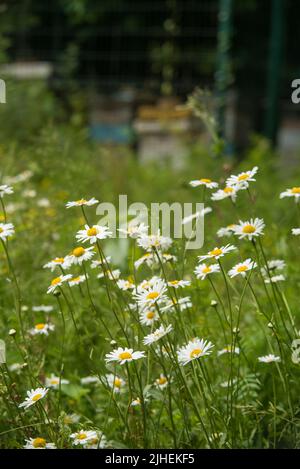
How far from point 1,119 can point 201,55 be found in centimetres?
186

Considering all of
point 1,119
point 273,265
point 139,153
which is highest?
point 273,265

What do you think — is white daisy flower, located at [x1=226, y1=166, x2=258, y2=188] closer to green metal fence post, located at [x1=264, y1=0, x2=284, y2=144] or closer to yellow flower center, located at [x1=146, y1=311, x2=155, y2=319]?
yellow flower center, located at [x1=146, y1=311, x2=155, y2=319]

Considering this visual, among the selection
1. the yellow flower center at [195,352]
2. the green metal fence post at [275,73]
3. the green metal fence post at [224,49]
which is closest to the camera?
the yellow flower center at [195,352]

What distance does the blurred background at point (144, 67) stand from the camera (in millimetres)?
5695

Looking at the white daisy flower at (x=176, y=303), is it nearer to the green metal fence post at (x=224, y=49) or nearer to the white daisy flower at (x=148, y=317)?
the white daisy flower at (x=148, y=317)

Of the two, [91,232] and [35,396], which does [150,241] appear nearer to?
[91,232]

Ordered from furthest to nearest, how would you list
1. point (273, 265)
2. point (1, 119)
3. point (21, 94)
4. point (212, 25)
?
point (212, 25)
point (21, 94)
point (1, 119)
point (273, 265)

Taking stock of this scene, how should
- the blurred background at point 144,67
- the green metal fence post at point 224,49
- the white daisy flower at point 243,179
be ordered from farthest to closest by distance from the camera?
the blurred background at point 144,67 < the green metal fence post at point 224,49 < the white daisy flower at point 243,179

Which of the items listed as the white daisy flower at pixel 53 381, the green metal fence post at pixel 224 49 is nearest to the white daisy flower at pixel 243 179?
the white daisy flower at pixel 53 381

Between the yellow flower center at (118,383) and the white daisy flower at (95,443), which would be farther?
the yellow flower center at (118,383)
